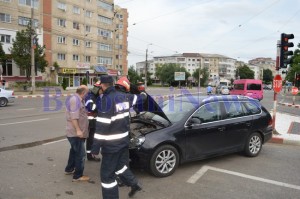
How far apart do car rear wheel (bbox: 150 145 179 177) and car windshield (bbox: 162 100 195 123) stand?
0.64 metres

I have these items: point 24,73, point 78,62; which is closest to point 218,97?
point 24,73

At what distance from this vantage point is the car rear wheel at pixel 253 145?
6.78 m

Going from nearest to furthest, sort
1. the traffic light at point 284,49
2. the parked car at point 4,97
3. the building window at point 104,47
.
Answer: the traffic light at point 284,49
the parked car at point 4,97
the building window at point 104,47

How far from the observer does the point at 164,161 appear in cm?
535

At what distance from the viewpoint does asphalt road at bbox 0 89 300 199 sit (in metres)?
4.60

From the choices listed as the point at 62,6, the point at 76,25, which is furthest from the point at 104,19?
the point at 62,6

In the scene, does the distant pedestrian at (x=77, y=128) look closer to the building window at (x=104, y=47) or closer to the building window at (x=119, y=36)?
the building window at (x=104, y=47)

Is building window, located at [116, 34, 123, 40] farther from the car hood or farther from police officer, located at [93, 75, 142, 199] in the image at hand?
police officer, located at [93, 75, 142, 199]

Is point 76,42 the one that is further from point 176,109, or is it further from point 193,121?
point 193,121

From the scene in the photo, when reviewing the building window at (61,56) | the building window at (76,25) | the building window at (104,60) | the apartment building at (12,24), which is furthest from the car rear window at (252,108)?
the building window at (104,60)

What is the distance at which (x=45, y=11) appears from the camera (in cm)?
4297

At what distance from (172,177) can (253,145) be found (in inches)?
101

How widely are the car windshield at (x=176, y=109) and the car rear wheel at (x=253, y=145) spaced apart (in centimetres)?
178

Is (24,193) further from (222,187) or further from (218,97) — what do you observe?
(218,97)
